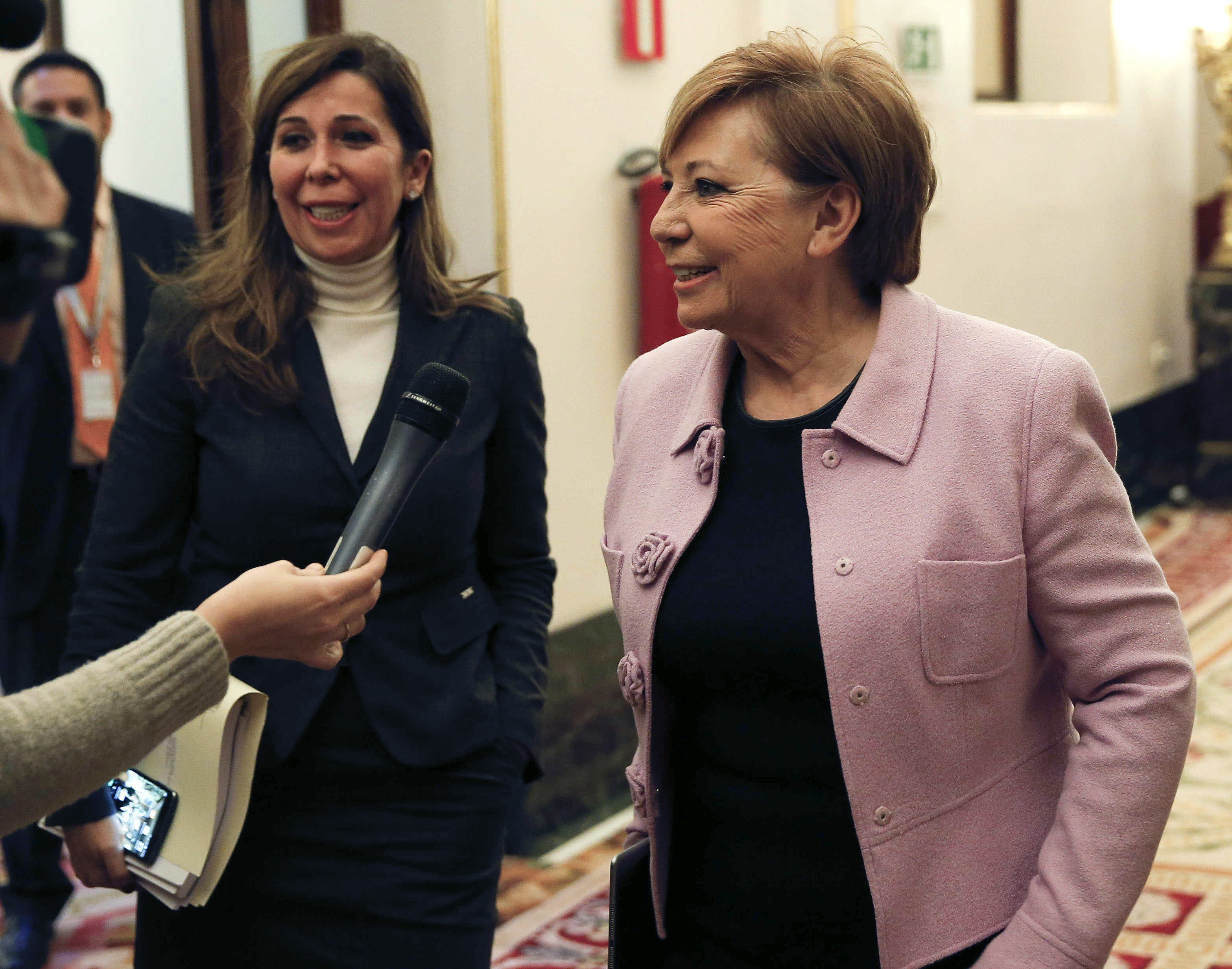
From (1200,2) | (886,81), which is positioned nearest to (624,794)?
(886,81)

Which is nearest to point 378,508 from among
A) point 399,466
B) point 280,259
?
point 399,466

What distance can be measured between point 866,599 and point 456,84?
259cm

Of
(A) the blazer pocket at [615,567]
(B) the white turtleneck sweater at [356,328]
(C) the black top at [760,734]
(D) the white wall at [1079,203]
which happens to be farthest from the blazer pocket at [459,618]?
(D) the white wall at [1079,203]

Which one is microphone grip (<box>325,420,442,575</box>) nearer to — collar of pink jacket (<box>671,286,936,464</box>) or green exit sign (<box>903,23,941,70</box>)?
collar of pink jacket (<box>671,286,936,464</box>)

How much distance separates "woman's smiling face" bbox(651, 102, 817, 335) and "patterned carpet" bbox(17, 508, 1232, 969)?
214 centimetres

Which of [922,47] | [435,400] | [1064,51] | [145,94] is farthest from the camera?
[1064,51]

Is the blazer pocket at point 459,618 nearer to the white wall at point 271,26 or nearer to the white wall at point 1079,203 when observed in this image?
the white wall at point 271,26

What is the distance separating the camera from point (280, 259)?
7.55 ft

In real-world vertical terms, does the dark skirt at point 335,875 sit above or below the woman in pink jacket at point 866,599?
below

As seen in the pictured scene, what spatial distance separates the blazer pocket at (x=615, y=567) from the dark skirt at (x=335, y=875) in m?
0.45

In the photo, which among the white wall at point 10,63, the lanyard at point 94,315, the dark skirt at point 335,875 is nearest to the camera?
the dark skirt at point 335,875

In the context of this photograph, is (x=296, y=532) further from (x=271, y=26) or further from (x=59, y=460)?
(x=271, y=26)

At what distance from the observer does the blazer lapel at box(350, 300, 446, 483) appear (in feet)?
7.04

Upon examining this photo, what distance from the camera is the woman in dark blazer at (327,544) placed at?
2.11m
